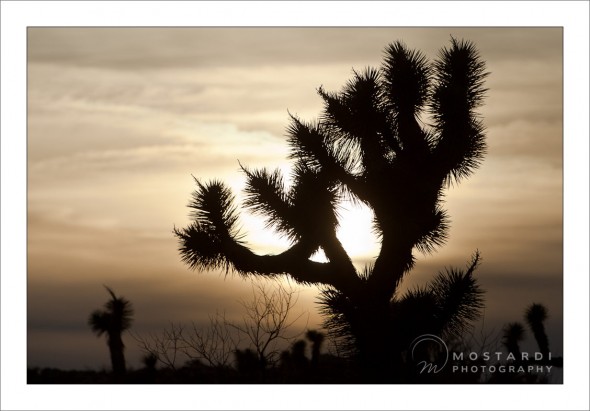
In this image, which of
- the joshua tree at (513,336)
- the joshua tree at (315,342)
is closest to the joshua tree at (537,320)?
the joshua tree at (513,336)

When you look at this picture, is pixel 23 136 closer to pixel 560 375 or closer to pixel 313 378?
pixel 313 378

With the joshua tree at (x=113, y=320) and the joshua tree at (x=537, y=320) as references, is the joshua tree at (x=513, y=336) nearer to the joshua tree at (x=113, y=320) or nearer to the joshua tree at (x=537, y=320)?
the joshua tree at (x=537, y=320)

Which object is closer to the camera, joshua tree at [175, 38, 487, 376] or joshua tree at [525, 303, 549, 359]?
joshua tree at [175, 38, 487, 376]

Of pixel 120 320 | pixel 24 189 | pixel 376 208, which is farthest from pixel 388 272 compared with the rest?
pixel 120 320

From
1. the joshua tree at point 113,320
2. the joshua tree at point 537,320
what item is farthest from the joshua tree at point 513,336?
the joshua tree at point 113,320

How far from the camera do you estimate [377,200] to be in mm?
11586

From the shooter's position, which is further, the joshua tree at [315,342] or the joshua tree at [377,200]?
the joshua tree at [315,342]

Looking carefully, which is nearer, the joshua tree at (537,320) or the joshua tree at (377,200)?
the joshua tree at (377,200)

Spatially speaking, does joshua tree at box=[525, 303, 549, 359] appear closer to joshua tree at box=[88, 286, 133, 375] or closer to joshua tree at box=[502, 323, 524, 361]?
joshua tree at box=[502, 323, 524, 361]

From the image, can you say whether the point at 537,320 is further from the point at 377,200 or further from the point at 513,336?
the point at 377,200

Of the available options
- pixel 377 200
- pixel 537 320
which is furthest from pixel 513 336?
pixel 377 200

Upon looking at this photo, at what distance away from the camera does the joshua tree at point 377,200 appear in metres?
11.4

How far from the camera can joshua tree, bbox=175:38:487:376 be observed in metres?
11.4

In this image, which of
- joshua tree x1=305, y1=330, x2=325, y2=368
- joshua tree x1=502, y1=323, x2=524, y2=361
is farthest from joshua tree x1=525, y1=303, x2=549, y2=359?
joshua tree x1=305, y1=330, x2=325, y2=368
